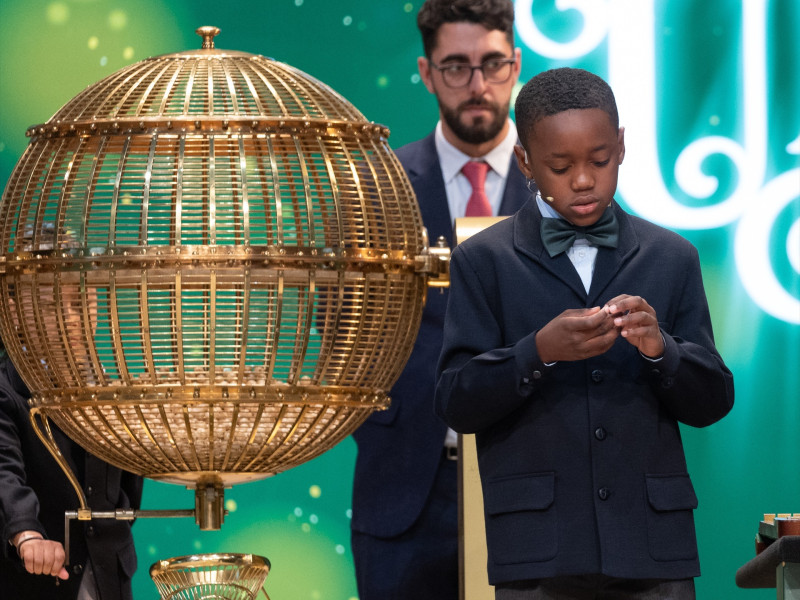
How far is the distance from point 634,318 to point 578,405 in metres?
0.18

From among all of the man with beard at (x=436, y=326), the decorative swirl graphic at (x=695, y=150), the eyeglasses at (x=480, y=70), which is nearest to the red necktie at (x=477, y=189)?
the man with beard at (x=436, y=326)

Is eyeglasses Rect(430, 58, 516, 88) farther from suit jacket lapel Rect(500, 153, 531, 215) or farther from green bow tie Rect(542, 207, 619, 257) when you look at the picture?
green bow tie Rect(542, 207, 619, 257)

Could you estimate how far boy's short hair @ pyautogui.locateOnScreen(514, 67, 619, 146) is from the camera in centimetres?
201

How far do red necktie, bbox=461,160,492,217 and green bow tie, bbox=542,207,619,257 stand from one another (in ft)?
4.41

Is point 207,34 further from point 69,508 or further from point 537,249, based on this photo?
point 69,508

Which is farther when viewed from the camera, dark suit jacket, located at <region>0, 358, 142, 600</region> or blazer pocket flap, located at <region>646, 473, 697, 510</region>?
dark suit jacket, located at <region>0, 358, 142, 600</region>

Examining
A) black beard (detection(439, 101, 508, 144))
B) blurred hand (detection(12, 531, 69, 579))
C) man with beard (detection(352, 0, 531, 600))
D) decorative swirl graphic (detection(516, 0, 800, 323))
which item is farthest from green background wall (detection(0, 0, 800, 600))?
blurred hand (detection(12, 531, 69, 579))

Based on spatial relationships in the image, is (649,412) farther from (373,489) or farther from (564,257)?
(373,489)

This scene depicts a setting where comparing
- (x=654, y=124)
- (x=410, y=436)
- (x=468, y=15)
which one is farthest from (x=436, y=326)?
(x=654, y=124)

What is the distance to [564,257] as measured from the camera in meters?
2.05

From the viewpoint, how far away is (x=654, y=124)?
14.4 feet

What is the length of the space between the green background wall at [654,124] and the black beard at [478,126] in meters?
0.64

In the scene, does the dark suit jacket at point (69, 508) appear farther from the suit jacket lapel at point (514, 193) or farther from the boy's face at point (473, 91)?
the boy's face at point (473, 91)

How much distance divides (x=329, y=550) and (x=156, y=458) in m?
2.08
